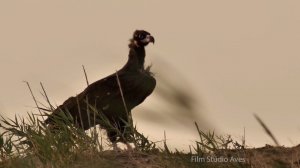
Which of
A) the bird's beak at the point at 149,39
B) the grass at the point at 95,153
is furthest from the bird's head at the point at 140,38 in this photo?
the grass at the point at 95,153

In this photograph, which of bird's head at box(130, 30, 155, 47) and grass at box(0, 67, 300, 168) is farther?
bird's head at box(130, 30, 155, 47)

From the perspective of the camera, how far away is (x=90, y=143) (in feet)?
17.1

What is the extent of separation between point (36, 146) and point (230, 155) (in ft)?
5.44

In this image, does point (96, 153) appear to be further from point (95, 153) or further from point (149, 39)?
point (149, 39)

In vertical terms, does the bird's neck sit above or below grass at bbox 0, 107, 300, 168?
above

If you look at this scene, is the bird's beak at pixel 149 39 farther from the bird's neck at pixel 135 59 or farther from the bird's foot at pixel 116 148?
the bird's foot at pixel 116 148

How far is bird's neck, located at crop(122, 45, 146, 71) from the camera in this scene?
→ 1044 centimetres

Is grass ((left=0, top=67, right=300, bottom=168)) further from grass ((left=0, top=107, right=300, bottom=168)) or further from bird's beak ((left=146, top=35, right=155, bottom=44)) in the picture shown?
bird's beak ((left=146, top=35, right=155, bottom=44))

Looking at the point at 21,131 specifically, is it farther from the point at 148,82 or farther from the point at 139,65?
the point at 139,65

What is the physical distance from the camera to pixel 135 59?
34.8 ft

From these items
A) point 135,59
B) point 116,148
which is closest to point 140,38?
point 135,59

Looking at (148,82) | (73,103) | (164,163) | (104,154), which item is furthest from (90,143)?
(148,82)

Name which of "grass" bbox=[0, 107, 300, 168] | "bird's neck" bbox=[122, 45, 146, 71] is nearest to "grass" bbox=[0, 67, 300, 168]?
"grass" bbox=[0, 107, 300, 168]

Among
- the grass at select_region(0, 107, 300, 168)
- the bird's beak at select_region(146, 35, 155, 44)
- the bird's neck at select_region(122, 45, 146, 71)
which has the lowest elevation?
the grass at select_region(0, 107, 300, 168)
